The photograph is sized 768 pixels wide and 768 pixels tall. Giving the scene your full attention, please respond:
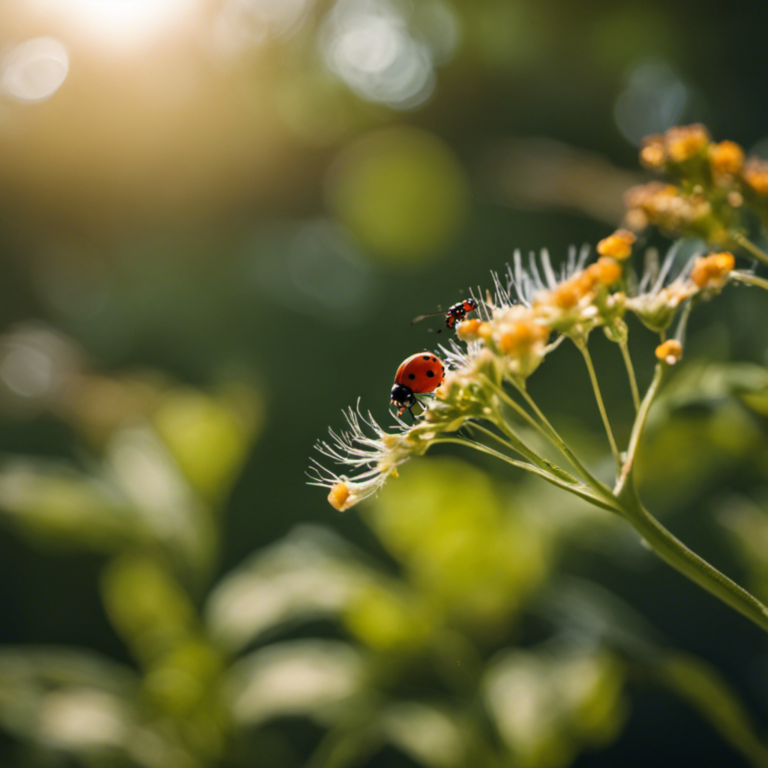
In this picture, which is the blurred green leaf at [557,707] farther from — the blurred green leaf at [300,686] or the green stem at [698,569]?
the green stem at [698,569]

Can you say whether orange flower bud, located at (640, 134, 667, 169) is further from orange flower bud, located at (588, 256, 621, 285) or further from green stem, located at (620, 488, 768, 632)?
green stem, located at (620, 488, 768, 632)

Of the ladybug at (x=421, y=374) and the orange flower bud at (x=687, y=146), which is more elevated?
the orange flower bud at (x=687, y=146)

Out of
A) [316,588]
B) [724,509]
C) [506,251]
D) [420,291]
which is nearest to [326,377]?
[420,291]

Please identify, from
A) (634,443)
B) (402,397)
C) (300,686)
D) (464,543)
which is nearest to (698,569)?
(634,443)

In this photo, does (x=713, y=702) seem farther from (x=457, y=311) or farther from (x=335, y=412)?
(x=335, y=412)

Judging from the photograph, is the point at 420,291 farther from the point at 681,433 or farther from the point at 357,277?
the point at 681,433

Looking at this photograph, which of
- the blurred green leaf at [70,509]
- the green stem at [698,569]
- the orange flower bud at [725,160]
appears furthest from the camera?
the blurred green leaf at [70,509]

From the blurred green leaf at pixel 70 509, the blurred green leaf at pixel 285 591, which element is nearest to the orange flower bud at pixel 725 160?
the blurred green leaf at pixel 285 591
